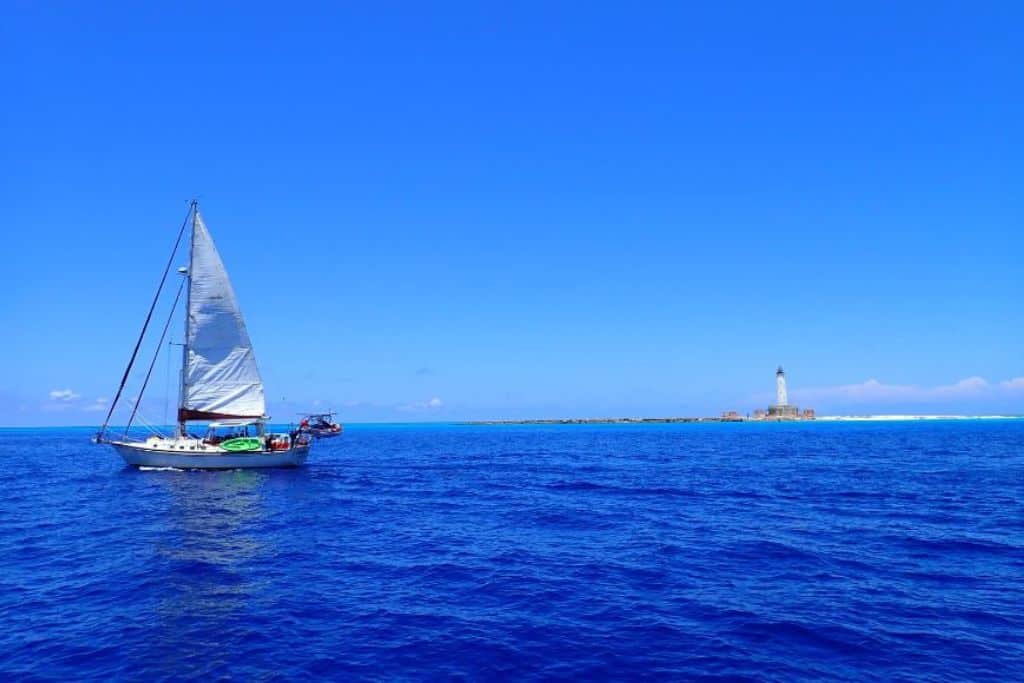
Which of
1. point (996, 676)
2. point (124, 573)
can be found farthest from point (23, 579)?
point (996, 676)

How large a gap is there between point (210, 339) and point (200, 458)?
11590 mm

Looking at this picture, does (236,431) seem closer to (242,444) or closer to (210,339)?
(242,444)

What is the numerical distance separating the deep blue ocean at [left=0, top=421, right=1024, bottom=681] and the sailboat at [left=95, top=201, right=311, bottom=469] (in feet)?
50.0

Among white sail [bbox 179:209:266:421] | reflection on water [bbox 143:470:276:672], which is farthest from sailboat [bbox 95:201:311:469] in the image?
reflection on water [bbox 143:470:276:672]

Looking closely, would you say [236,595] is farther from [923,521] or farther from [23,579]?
[923,521]

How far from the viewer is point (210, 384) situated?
59375 millimetres

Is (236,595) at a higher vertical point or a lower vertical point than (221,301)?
lower

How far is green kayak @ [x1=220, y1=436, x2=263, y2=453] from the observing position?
5772cm

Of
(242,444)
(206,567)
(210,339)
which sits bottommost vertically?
(206,567)

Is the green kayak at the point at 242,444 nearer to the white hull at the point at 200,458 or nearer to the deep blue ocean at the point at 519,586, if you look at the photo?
the white hull at the point at 200,458

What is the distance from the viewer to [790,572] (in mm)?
21547

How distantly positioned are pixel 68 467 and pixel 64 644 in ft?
231

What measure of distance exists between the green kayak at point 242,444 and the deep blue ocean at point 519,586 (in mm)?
15148

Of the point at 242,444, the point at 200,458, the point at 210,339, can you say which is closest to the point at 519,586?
the point at 242,444
